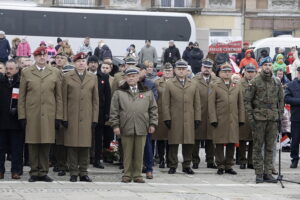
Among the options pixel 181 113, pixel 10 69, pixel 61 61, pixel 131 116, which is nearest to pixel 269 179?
pixel 181 113

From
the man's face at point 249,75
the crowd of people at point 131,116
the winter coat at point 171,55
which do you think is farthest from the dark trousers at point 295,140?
the winter coat at point 171,55

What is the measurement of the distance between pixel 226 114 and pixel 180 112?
1033 millimetres

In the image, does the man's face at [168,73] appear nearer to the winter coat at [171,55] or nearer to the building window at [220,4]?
the winter coat at [171,55]

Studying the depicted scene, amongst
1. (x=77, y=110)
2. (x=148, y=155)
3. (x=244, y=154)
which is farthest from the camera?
(x=244, y=154)

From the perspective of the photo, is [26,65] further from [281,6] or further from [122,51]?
[281,6]

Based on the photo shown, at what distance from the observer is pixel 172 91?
60.0 feet

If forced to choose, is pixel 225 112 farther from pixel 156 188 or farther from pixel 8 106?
pixel 8 106

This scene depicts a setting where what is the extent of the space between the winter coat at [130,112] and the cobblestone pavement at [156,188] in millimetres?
949

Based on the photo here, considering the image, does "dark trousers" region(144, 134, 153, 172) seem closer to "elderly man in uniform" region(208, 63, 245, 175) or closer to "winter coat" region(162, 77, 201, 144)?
"winter coat" region(162, 77, 201, 144)

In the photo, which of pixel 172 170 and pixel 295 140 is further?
pixel 295 140

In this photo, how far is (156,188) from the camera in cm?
1591

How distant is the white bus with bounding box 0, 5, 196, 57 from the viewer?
43.1m

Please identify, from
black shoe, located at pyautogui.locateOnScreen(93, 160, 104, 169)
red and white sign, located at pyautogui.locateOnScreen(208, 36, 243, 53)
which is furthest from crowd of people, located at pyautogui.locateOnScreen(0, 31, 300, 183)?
red and white sign, located at pyautogui.locateOnScreen(208, 36, 243, 53)

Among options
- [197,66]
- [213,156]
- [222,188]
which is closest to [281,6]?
[197,66]
